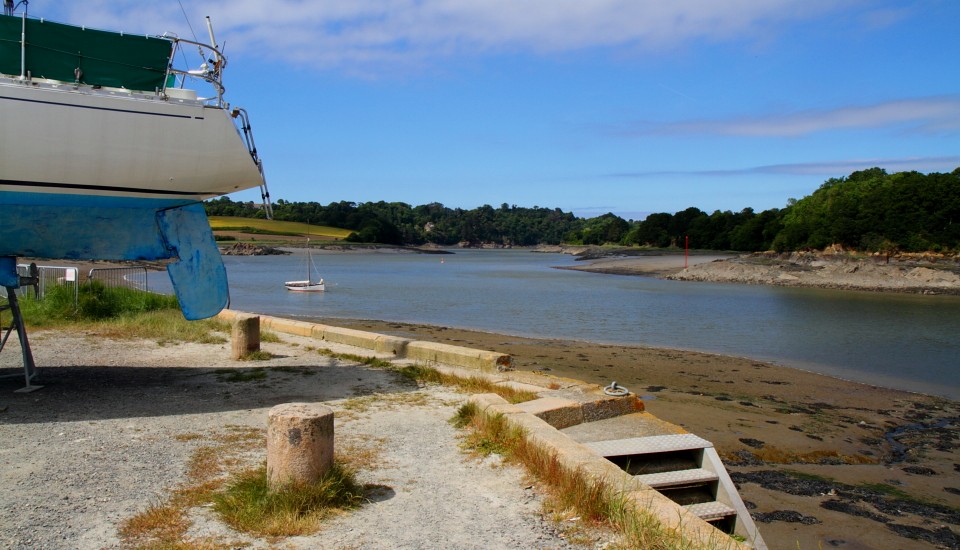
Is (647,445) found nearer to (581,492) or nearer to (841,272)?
(581,492)

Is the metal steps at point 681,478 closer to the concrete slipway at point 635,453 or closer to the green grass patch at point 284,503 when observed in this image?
Answer: the concrete slipway at point 635,453

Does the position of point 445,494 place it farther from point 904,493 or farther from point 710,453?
point 904,493

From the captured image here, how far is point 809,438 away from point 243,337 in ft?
31.2

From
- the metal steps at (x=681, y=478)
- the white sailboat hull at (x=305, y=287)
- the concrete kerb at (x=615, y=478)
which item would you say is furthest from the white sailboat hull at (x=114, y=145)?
the white sailboat hull at (x=305, y=287)

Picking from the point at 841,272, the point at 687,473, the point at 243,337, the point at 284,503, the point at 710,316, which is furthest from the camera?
the point at 841,272

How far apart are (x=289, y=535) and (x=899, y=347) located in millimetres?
23893

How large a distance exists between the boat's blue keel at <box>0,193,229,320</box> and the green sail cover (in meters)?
1.43

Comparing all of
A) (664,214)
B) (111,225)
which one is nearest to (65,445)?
(111,225)

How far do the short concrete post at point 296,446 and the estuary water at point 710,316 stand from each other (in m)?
14.0

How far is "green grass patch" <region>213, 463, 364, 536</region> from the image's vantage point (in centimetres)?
494

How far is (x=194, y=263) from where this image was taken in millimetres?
9617

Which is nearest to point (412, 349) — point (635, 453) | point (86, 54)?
point (635, 453)

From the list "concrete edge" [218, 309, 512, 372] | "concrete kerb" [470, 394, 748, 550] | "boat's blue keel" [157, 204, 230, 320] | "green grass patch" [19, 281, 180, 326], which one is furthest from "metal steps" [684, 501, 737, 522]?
"green grass patch" [19, 281, 180, 326]

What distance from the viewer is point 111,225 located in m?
8.95
